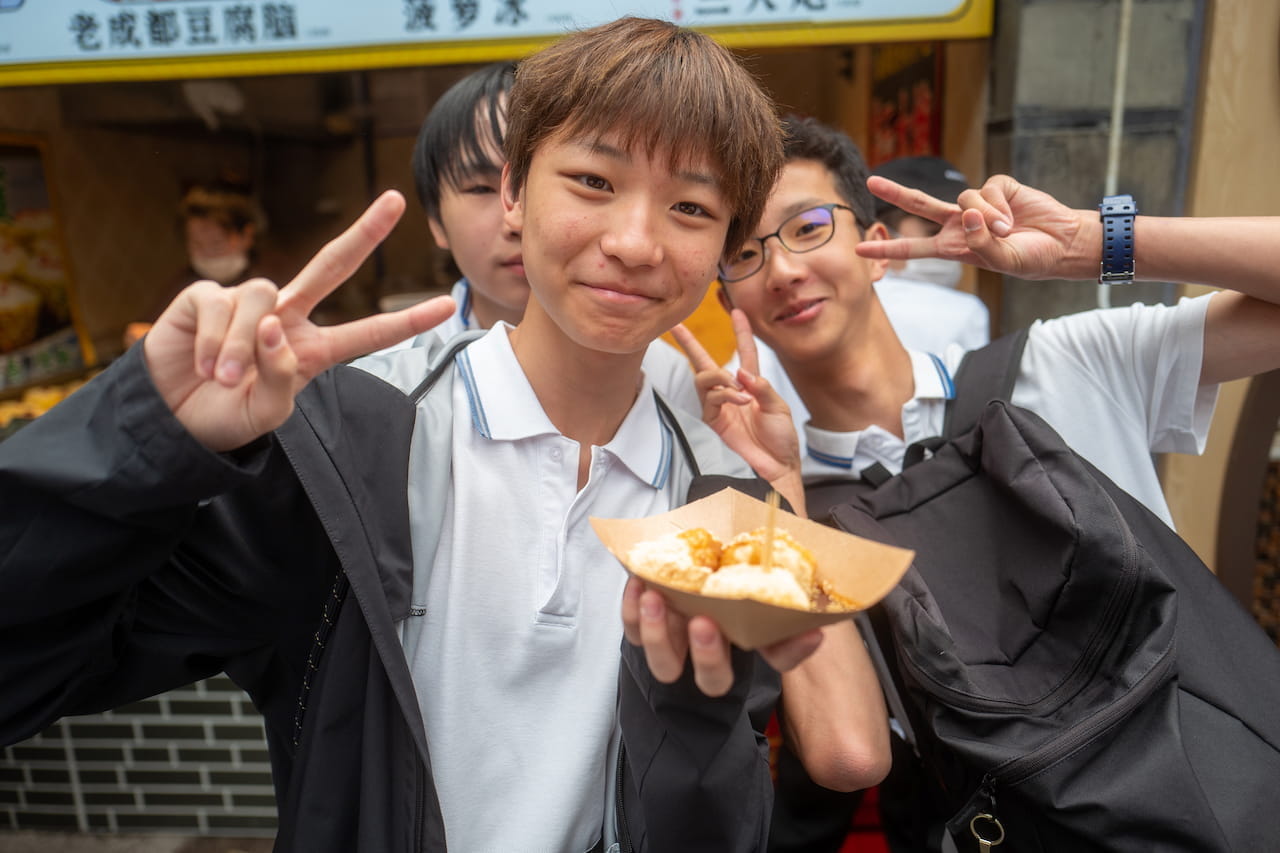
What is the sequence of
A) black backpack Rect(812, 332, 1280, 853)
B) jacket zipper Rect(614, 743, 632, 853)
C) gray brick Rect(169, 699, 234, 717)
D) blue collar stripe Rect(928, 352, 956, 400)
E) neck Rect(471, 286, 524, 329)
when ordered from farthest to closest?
gray brick Rect(169, 699, 234, 717)
neck Rect(471, 286, 524, 329)
blue collar stripe Rect(928, 352, 956, 400)
jacket zipper Rect(614, 743, 632, 853)
black backpack Rect(812, 332, 1280, 853)

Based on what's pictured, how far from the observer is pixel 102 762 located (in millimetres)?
3428

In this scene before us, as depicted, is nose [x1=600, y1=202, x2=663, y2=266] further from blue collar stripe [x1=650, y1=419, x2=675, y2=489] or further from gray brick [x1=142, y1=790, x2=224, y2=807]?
gray brick [x1=142, y1=790, x2=224, y2=807]

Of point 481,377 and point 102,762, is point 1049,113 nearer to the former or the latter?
point 481,377

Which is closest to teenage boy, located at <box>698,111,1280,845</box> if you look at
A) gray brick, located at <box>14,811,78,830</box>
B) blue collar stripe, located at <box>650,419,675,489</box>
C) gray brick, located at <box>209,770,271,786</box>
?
blue collar stripe, located at <box>650,419,675,489</box>

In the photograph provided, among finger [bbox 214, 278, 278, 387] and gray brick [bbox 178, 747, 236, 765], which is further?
gray brick [bbox 178, 747, 236, 765]

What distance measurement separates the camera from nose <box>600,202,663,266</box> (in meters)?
1.41

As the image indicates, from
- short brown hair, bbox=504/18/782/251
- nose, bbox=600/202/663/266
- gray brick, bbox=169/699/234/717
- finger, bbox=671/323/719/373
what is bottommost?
gray brick, bbox=169/699/234/717

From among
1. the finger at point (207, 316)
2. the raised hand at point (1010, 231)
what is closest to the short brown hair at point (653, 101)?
the raised hand at point (1010, 231)

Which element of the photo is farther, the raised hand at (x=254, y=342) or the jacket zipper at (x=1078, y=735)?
the jacket zipper at (x=1078, y=735)

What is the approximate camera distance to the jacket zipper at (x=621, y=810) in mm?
1472

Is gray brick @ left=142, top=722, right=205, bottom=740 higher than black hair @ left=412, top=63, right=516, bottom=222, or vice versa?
black hair @ left=412, top=63, right=516, bottom=222

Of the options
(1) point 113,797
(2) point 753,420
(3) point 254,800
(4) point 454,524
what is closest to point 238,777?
(3) point 254,800

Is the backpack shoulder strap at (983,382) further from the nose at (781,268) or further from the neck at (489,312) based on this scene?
the neck at (489,312)

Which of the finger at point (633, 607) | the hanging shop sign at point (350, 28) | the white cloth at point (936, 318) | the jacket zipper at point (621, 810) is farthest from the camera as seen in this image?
the white cloth at point (936, 318)
